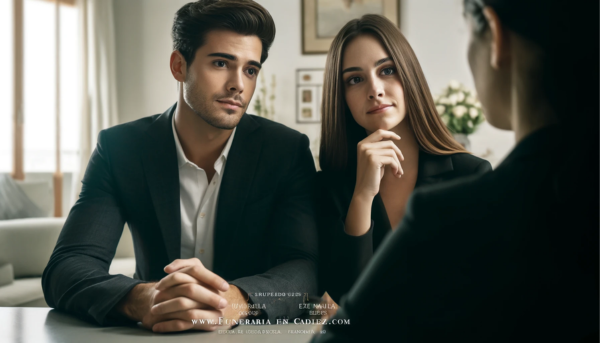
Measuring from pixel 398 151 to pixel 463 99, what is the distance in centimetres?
34

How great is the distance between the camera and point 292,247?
1.66ft

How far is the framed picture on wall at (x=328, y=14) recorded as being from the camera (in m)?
0.58

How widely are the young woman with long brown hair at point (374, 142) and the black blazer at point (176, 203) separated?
0.23 ft

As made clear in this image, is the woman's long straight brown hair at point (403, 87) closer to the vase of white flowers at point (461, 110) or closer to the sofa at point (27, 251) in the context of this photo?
the vase of white flowers at point (461, 110)

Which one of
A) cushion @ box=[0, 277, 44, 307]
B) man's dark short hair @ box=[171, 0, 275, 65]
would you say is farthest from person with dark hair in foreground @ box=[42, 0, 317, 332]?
cushion @ box=[0, 277, 44, 307]

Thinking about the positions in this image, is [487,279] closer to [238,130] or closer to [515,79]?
[515,79]

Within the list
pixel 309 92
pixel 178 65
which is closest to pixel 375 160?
pixel 178 65

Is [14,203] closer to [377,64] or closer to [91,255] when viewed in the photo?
[91,255]

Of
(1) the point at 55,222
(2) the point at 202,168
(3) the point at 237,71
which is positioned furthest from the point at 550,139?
(1) the point at 55,222

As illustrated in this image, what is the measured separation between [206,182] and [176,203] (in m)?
0.08

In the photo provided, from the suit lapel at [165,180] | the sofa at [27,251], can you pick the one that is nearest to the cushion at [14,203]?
the sofa at [27,251]

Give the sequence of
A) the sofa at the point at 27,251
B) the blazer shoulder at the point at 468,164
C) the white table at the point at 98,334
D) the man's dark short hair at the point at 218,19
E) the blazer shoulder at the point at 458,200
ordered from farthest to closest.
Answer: the sofa at the point at 27,251 < the man's dark short hair at the point at 218,19 < the blazer shoulder at the point at 468,164 < the white table at the point at 98,334 < the blazer shoulder at the point at 458,200

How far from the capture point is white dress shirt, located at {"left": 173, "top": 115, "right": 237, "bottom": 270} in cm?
61

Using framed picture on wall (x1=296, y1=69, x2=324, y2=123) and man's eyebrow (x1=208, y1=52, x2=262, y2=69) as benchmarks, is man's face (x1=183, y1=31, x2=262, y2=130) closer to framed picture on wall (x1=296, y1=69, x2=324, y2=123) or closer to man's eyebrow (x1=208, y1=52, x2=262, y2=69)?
man's eyebrow (x1=208, y1=52, x2=262, y2=69)
